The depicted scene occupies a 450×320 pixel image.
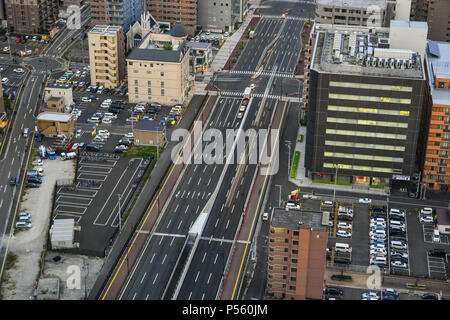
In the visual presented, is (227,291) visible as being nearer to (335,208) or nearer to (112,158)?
(335,208)

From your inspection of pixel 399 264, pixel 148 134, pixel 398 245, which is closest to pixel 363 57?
Result: pixel 398 245

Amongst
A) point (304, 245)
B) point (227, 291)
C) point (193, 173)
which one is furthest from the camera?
point (193, 173)

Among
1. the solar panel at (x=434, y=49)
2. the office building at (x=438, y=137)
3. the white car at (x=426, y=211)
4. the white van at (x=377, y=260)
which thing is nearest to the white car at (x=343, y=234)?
the white van at (x=377, y=260)

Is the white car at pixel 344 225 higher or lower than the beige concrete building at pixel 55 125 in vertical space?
lower

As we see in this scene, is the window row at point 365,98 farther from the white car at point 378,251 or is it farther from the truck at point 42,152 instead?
the truck at point 42,152

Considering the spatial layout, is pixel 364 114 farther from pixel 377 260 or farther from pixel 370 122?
pixel 377 260
